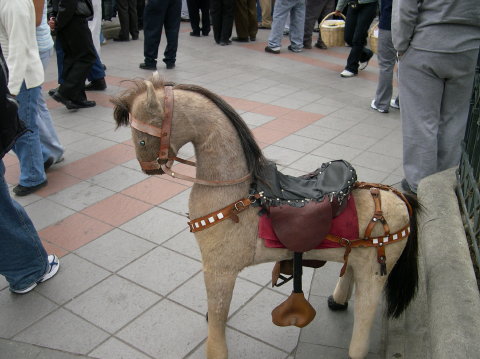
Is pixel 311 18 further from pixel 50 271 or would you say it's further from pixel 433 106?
pixel 50 271

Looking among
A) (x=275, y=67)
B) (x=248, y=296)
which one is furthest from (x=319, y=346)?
(x=275, y=67)

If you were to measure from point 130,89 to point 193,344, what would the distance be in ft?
4.81

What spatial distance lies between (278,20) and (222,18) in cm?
146

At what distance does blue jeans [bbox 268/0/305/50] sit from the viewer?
9.78 m

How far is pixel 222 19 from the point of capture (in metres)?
10.6

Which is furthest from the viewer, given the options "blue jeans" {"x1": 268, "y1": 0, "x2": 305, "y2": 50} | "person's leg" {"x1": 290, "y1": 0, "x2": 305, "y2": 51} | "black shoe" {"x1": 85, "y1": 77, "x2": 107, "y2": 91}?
"person's leg" {"x1": 290, "y1": 0, "x2": 305, "y2": 51}

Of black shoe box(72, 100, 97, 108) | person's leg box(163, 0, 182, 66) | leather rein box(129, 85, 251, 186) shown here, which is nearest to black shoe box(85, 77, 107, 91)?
black shoe box(72, 100, 97, 108)

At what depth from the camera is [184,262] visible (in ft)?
10.9

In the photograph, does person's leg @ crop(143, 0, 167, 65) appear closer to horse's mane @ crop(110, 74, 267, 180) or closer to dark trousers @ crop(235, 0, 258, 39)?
dark trousers @ crop(235, 0, 258, 39)

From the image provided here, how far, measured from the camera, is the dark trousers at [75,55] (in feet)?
20.1

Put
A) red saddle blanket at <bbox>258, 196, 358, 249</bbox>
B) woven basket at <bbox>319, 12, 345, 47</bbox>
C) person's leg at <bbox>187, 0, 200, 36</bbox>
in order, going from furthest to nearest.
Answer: person's leg at <bbox>187, 0, 200, 36</bbox> < woven basket at <bbox>319, 12, 345, 47</bbox> < red saddle blanket at <bbox>258, 196, 358, 249</bbox>

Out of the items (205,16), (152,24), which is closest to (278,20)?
(205,16)

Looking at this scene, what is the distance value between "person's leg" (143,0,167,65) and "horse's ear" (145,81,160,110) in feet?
22.3

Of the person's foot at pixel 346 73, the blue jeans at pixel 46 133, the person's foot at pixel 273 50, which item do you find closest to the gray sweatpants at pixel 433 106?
the blue jeans at pixel 46 133
